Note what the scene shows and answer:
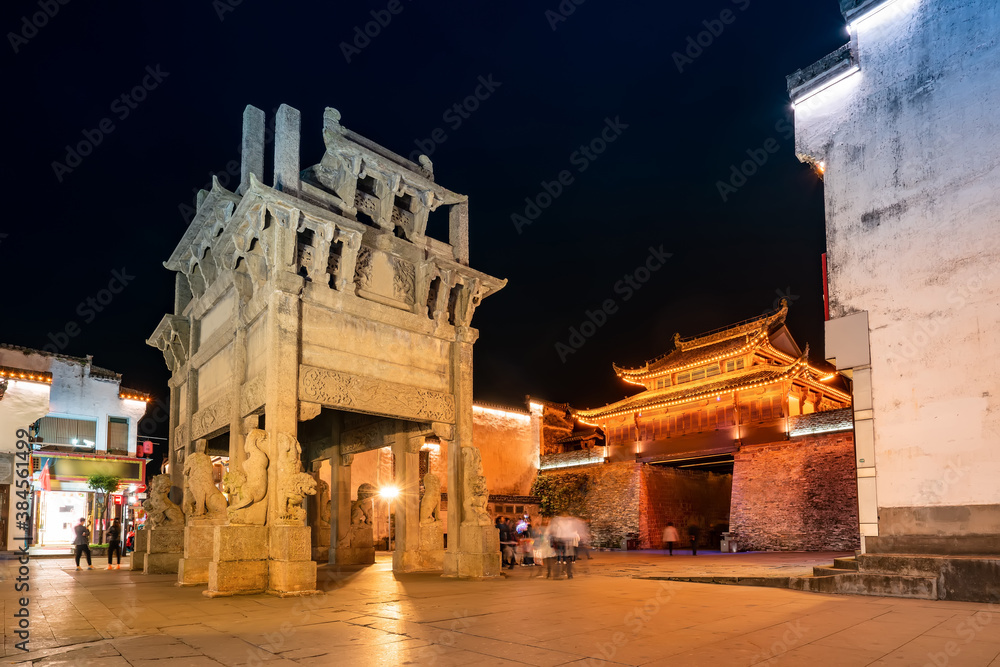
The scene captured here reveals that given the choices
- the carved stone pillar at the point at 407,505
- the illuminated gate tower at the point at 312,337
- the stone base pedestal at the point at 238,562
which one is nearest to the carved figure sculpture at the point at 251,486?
the illuminated gate tower at the point at 312,337

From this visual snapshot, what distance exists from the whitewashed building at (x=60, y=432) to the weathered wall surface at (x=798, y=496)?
3288cm

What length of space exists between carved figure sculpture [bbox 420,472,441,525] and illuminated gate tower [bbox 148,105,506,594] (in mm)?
266

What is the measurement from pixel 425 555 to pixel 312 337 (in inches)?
253

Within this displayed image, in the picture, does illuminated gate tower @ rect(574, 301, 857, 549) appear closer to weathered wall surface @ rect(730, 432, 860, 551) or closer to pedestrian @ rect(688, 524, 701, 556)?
weathered wall surface @ rect(730, 432, 860, 551)

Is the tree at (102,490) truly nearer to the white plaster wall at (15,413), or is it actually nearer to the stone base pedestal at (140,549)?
the white plaster wall at (15,413)

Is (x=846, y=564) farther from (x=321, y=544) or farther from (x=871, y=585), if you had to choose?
(x=321, y=544)

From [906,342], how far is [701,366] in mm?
30151

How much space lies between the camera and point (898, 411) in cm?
1202

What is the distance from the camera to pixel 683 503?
4141 centimetres

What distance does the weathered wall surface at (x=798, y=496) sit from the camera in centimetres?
3081

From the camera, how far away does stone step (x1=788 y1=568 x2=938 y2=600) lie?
10.6 m

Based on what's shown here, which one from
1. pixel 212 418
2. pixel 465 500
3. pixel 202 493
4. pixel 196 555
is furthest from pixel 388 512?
pixel 196 555

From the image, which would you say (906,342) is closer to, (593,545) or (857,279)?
(857,279)

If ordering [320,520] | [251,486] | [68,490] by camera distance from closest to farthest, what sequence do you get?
[251,486] < [320,520] < [68,490]
